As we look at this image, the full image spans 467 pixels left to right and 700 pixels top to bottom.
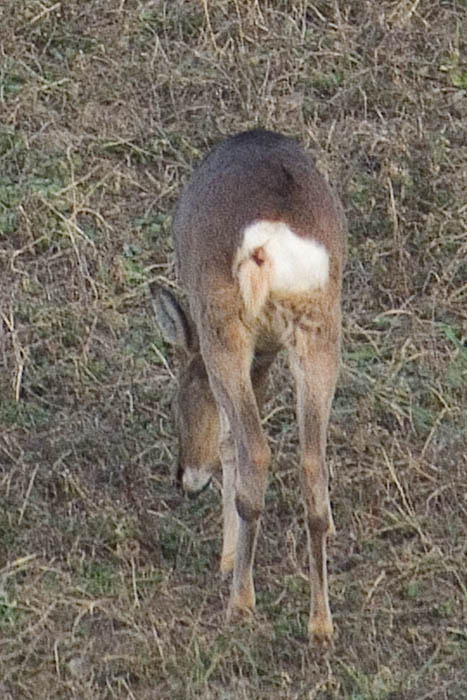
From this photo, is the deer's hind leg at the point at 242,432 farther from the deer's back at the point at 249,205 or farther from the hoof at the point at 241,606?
the deer's back at the point at 249,205

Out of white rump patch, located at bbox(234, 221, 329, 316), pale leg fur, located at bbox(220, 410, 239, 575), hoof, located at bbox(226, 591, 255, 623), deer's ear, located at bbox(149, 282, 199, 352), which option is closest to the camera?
white rump patch, located at bbox(234, 221, 329, 316)

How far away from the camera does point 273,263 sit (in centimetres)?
493

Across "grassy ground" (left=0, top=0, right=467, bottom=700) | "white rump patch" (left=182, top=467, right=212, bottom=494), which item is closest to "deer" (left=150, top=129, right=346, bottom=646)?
"grassy ground" (left=0, top=0, right=467, bottom=700)

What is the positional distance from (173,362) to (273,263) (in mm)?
2084

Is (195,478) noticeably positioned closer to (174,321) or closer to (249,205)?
(174,321)

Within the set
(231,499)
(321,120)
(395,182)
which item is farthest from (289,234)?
(321,120)

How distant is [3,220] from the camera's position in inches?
308

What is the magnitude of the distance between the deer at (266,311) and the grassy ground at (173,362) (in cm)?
34

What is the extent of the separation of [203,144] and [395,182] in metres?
1.07

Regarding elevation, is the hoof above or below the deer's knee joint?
below

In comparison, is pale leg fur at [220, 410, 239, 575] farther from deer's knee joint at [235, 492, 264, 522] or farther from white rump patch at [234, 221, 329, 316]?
white rump patch at [234, 221, 329, 316]

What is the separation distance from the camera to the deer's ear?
19.1 feet

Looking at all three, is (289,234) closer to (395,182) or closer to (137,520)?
(137,520)

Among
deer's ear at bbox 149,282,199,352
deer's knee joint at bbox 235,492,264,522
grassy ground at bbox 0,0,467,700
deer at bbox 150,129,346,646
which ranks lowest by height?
grassy ground at bbox 0,0,467,700
